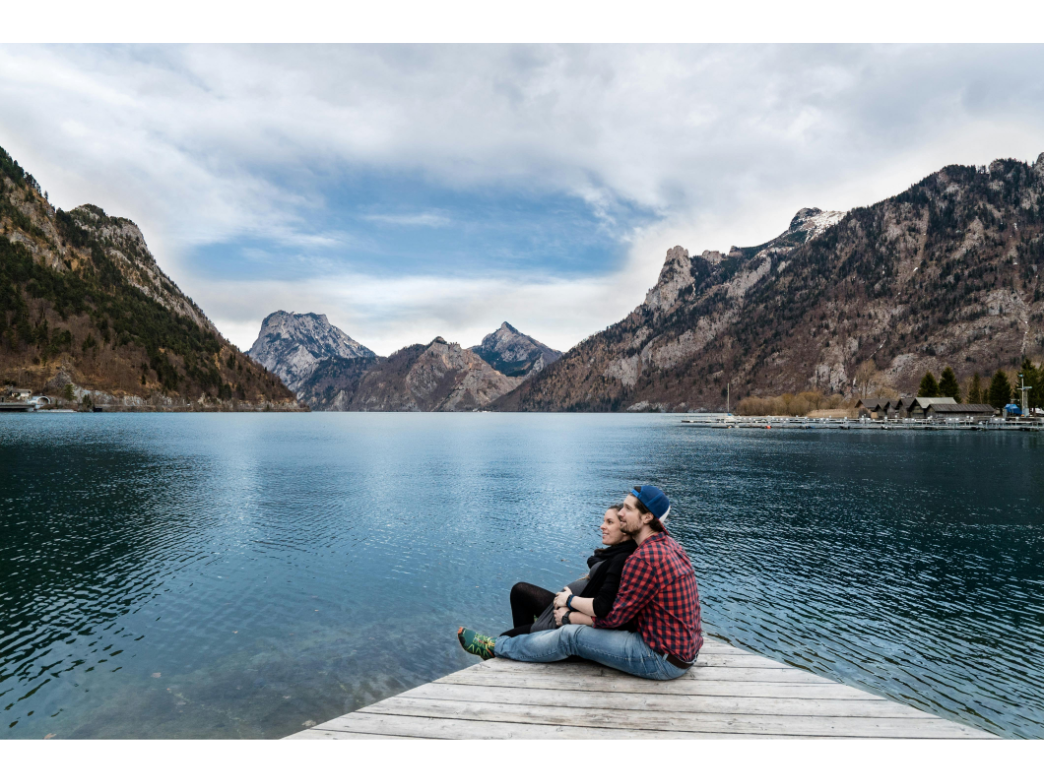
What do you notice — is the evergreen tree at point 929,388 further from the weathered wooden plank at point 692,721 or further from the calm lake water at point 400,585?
the weathered wooden plank at point 692,721

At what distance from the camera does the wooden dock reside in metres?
6.57

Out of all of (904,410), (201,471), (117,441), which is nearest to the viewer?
(201,471)

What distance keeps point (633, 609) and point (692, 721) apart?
55.6 inches

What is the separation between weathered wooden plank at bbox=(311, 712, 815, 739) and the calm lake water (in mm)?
5699

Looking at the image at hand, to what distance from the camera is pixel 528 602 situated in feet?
31.8

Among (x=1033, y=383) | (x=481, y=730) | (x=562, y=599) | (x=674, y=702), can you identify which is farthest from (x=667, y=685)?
(x=1033, y=383)

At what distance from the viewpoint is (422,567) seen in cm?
2327

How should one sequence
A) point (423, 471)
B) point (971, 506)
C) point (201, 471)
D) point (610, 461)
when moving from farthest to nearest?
point (610, 461), point (423, 471), point (201, 471), point (971, 506)

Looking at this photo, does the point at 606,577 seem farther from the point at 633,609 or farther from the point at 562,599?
the point at 562,599

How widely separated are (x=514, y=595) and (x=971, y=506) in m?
38.9

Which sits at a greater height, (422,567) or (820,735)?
(820,735)

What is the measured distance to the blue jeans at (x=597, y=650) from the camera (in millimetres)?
7668
